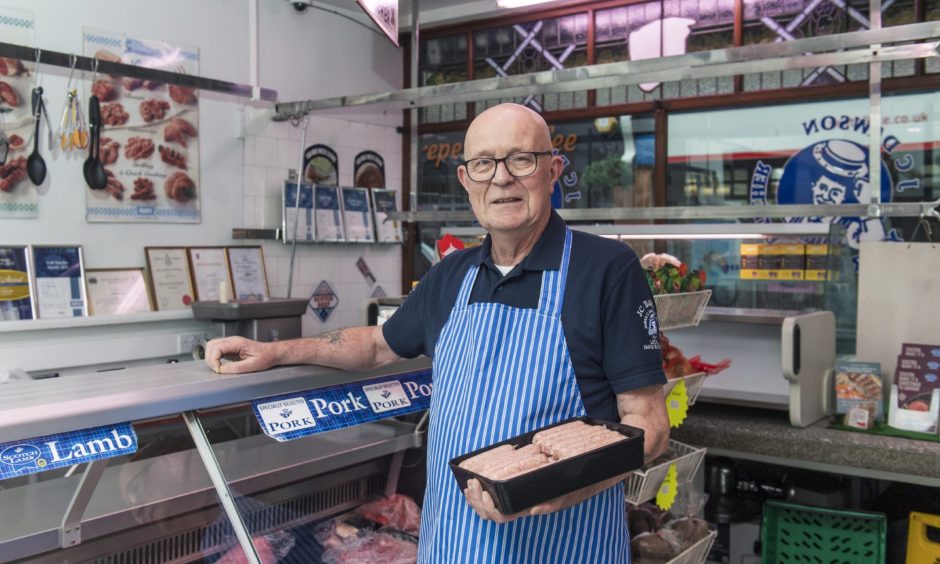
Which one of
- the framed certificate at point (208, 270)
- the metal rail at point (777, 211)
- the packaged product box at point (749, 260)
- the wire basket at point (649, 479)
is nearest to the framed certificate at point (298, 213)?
the framed certificate at point (208, 270)

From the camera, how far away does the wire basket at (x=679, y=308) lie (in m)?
2.69

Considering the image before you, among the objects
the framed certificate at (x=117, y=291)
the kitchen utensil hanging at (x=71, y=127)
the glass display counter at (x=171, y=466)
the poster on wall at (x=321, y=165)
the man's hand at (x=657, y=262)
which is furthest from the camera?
the poster on wall at (x=321, y=165)

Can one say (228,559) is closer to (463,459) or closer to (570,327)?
(463,459)

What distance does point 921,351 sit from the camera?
308 cm

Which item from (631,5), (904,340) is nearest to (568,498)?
(904,340)

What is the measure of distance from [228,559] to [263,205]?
407cm

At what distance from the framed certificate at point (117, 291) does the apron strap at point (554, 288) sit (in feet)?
11.9

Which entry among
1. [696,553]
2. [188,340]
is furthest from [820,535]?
[188,340]

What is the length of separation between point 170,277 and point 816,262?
3.91 meters

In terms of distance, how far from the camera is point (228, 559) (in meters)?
1.83

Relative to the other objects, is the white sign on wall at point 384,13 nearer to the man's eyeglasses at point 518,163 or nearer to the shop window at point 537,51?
the man's eyeglasses at point 518,163

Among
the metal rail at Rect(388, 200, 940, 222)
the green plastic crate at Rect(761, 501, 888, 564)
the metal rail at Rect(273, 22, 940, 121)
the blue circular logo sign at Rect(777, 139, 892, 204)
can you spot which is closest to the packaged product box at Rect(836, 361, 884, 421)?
the green plastic crate at Rect(761, 501, 888, 564)

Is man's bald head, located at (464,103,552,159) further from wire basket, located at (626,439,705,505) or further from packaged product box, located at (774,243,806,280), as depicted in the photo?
packaged product box, located at (774,243,806,280)

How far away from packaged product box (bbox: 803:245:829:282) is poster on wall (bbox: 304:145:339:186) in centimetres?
342
